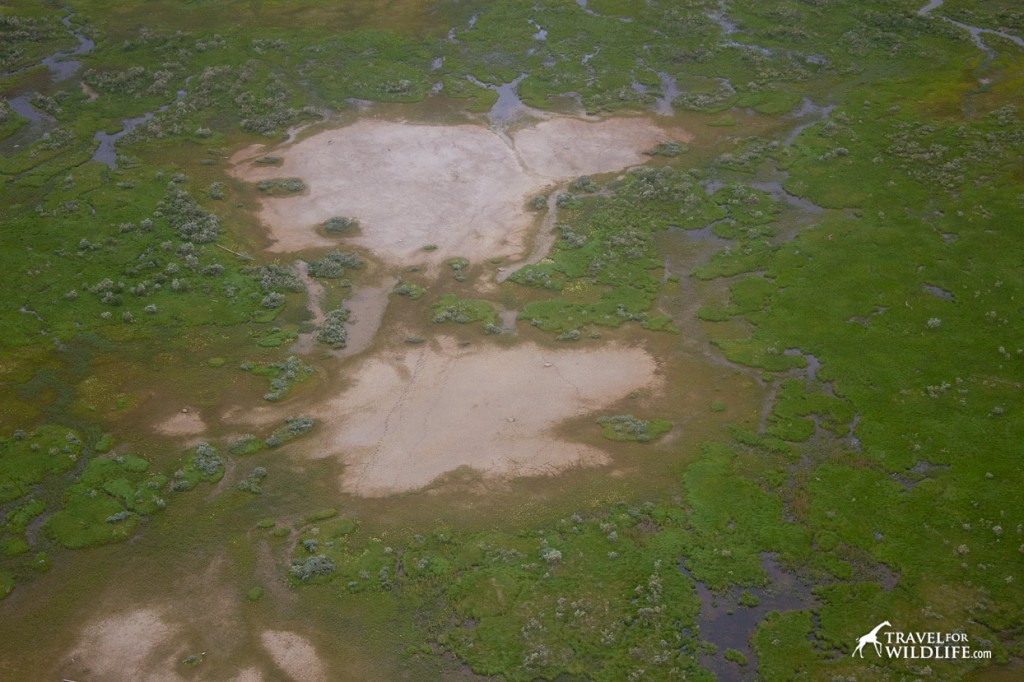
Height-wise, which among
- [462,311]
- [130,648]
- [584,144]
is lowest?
[130,648]

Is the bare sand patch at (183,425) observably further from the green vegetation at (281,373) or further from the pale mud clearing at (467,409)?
the pale mud clearing at (467,409)

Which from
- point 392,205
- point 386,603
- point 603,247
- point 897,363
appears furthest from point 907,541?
point 392,205

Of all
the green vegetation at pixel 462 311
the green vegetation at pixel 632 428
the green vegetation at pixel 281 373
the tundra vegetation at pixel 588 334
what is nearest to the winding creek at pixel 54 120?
the tundra vegetation at pixel 588 334

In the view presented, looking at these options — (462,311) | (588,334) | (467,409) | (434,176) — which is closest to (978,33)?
(434,176)

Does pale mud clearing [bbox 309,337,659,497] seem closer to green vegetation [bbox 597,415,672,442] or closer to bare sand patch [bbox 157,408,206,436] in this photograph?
green vegetation [bbox 597,415,672,442]

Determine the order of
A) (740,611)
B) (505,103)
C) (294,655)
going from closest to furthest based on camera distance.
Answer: (294,655), (740,611), (505,103)

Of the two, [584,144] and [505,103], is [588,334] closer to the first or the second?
[584,144]
